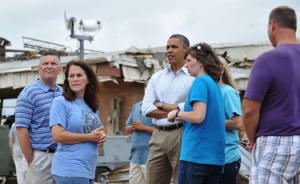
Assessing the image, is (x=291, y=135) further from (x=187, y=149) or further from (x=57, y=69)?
(x=57, y=69)

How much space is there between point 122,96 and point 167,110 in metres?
12.2

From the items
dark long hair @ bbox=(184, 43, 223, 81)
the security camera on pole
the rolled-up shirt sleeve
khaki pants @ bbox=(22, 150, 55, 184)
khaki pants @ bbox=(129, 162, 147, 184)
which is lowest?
khaki pants @ bbox=(129, 162, 147, 184)

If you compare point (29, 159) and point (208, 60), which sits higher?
point (208, 60)

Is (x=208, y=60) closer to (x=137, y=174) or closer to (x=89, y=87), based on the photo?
(x=89, y=87)

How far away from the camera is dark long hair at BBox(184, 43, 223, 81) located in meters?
4.56

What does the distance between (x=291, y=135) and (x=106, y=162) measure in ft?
33.2

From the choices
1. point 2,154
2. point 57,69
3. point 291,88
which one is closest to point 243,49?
point 2,154

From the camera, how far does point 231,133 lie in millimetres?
5203

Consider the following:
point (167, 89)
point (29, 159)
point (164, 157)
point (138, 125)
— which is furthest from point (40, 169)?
point (138, 125)

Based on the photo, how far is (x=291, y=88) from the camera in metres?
3.52

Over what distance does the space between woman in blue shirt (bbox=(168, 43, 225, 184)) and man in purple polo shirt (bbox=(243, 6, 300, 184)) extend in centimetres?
64

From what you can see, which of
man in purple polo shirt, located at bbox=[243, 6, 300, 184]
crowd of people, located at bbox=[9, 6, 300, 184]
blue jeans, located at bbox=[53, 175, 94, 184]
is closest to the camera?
man in purple polo shirt, located at bbox=[243, 6, 300, 184]

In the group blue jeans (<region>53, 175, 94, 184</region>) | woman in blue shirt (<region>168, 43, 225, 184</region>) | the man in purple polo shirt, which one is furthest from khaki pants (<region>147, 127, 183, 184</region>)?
the man in purple polo shirt

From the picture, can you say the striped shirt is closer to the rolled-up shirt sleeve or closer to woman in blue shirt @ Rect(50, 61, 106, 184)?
woman in blue shirt @ Rect(50, 61, 106, 184)
